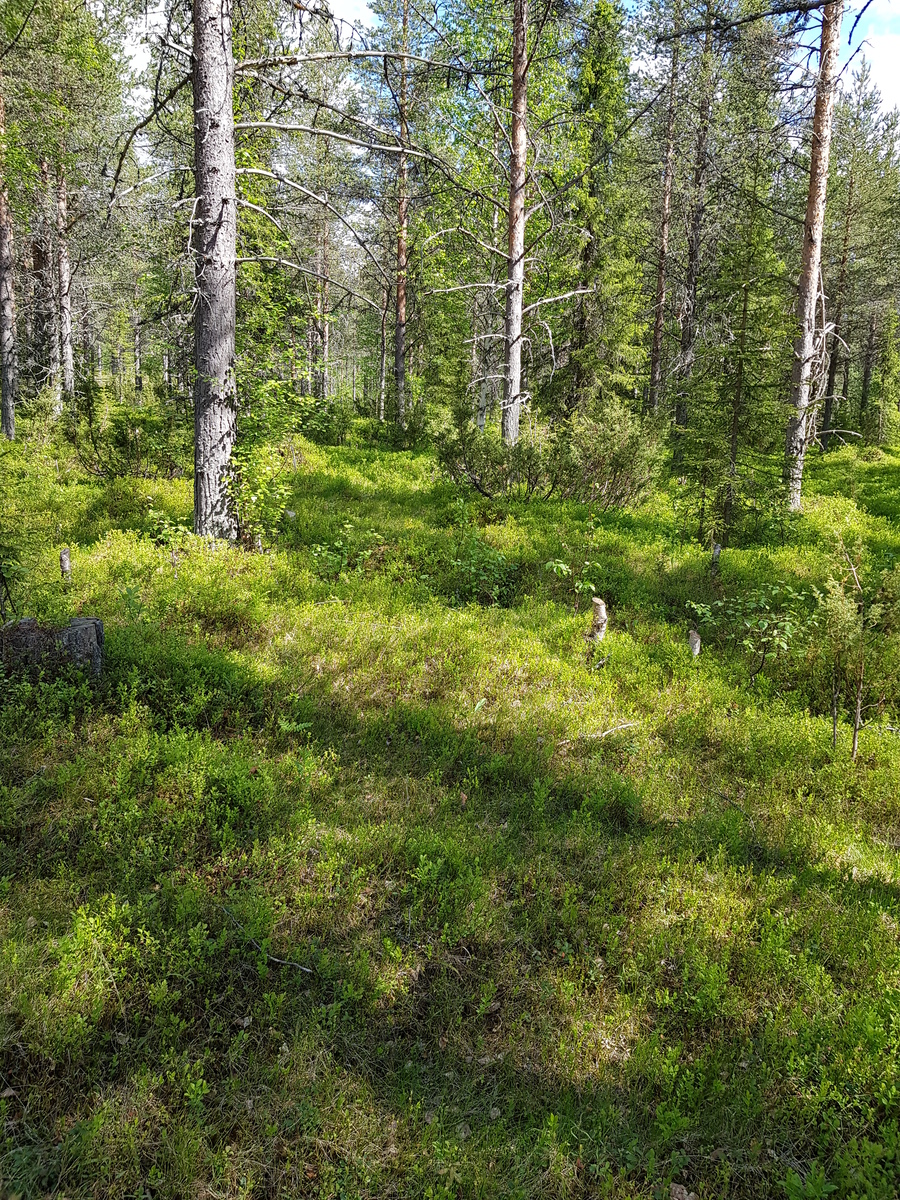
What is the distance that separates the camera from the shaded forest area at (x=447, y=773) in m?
2.69

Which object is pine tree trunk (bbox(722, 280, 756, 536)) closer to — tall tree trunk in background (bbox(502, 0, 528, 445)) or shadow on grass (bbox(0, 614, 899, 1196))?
tall tree trunk in background (bbox(502, 0, 528, 445))

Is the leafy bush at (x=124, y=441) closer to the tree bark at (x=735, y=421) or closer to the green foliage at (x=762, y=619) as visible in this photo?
the tree bark at (x=735, y=421)

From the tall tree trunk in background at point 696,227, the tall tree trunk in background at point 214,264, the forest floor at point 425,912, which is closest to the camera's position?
the forest floor at point 425,912

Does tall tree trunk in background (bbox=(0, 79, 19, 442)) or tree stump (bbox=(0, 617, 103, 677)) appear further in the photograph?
tall tree trunk in background (bbox=(0, 79, 19, 442))

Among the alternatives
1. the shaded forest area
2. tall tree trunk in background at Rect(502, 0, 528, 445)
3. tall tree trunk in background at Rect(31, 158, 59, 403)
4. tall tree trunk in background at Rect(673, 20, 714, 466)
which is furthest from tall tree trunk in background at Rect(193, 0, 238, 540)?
tall tree trunk in background at Rect(673, 20, 714, 466)

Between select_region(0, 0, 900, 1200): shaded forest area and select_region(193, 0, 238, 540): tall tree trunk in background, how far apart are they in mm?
37

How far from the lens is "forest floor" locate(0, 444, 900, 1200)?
2.59m

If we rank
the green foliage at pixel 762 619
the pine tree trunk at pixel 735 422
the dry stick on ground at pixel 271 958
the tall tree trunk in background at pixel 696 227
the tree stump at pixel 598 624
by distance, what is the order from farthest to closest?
the tall tree trunk in background at pixel 696 227
the pine tree trunk at pixel 735 422
the tree stump at pixel 598 624
the green foliage at pixel 762 619
the dry stick on ground at pixel 271 958

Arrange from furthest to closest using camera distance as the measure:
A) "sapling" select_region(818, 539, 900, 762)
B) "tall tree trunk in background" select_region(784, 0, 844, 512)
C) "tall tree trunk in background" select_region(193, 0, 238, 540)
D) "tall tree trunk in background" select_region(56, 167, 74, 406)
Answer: "tall tree trunk in background" select_region(56, 167, 74, 406) < "tall tree trunk in background" select_region(784, 0, 844, 512) < "tall tree trunk in background" select_region(193, 0, 238, 540) < "sapling" select_region(818, 539, 900, 762)

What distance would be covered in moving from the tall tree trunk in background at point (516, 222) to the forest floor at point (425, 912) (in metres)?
6.12

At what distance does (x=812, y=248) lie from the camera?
36.7ft

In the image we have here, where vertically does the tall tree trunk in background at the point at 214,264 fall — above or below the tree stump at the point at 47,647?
above

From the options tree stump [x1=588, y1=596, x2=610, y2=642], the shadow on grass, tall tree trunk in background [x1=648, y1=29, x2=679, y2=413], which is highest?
tall tree trunk in background [x1=648, y1=29, x2=679, y2=413]

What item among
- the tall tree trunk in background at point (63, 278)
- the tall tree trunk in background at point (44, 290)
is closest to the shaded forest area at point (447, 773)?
the tall tree trunk in background at point (63, 278)
